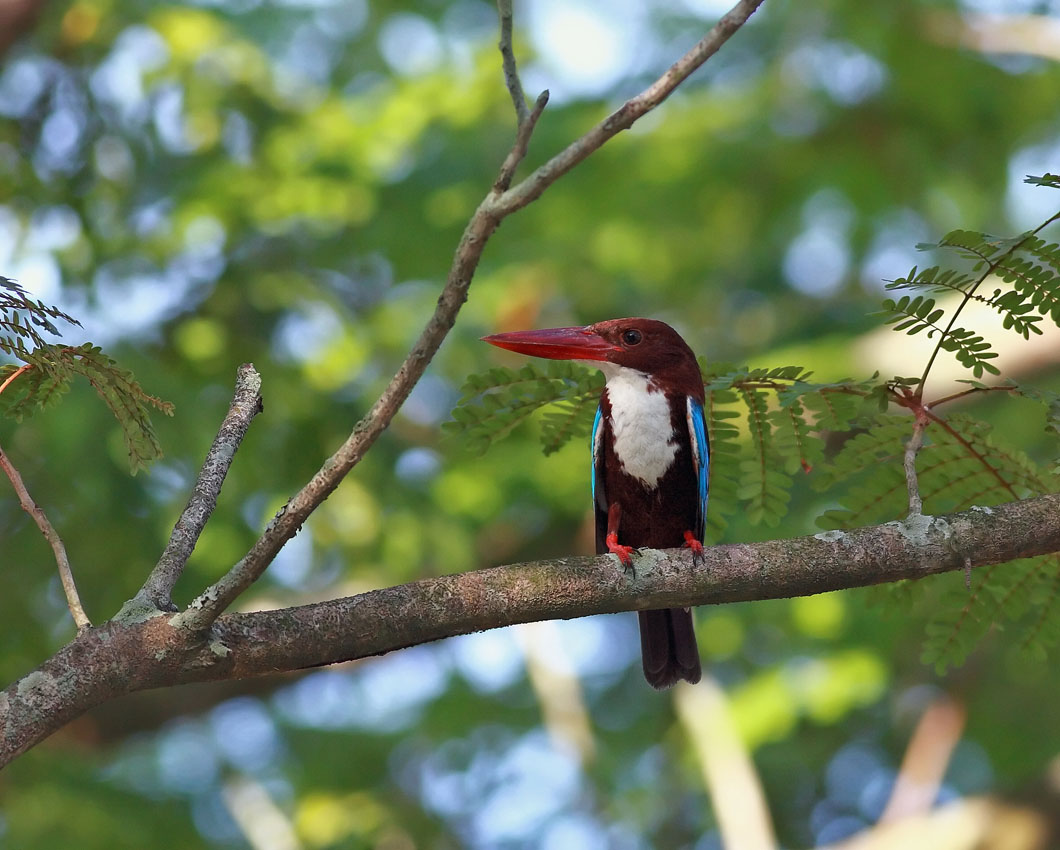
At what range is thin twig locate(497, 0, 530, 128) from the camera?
2539 mm

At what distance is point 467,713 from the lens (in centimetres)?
757

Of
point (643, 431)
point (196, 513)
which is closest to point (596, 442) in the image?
point (643, 431)

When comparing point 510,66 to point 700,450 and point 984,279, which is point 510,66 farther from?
point 700,450

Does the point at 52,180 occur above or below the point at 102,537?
above

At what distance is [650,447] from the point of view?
3922 millimetres

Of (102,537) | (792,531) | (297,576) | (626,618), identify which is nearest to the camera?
(102,537)

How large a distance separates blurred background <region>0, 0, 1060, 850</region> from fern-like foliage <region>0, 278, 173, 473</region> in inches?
106

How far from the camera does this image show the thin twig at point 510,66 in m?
2.54

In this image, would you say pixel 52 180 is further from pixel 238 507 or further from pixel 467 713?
pixel 467 713

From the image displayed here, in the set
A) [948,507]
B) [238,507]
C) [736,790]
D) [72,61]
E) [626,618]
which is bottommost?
[948,507]

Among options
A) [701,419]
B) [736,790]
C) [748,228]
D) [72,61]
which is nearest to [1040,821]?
[736,790]

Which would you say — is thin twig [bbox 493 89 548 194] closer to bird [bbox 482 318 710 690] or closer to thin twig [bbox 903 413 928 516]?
thin twig [bbox 903 413 928 516]

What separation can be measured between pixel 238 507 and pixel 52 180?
232 cm

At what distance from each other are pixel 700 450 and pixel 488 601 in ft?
5.21
